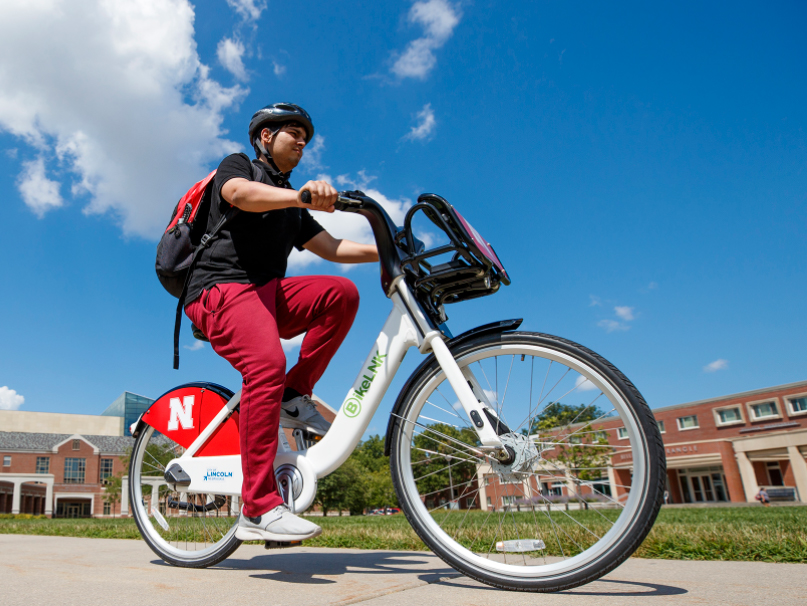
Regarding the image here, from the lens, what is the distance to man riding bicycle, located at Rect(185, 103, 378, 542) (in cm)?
216

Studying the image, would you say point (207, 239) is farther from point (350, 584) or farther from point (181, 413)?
point (350, 584)

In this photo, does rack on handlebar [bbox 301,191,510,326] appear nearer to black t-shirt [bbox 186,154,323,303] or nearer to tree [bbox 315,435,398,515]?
black t-shirt [bbox 186,154,323,303]

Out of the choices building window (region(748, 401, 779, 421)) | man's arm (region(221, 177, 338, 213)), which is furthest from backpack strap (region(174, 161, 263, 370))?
building window (region(748, 401, 779, 421))

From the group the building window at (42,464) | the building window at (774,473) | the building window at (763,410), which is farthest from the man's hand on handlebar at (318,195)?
the building window at (42,464)

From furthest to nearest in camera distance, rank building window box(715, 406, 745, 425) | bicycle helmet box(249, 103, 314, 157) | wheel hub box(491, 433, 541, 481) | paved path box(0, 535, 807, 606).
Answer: building window box(715, 406, 745, 425) → bicycle helmet box(249, 103, 314, 157) → wheel hub box(491, 433, 541, 481) → paved path box(0, 535, 807, 606)

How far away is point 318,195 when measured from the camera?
2031mm

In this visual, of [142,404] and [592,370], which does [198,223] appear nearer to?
[592,370]

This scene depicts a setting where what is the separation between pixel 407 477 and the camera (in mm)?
2131

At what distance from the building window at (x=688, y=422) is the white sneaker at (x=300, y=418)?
4753cm

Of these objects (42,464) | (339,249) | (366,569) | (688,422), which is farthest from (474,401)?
(42,464)

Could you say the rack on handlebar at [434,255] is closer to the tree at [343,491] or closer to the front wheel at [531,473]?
the front wheel at [531,473]

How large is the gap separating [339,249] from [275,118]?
2.45 ft

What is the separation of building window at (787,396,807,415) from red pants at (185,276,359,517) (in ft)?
155

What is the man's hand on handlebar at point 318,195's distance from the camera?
6.66ft
